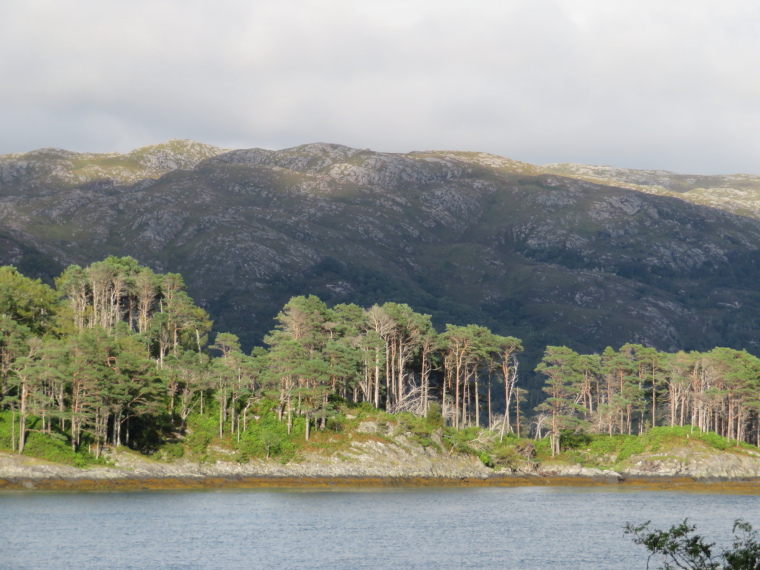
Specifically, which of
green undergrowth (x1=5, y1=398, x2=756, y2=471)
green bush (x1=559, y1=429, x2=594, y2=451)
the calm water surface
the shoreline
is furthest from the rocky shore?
green bush (x1=559, y1=429, x2=594, y2=451)

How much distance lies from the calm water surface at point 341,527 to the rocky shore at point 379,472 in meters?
4.20

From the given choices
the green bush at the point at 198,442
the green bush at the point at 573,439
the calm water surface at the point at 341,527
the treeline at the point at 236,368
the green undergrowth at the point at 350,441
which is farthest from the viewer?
the green bush at the point at 573,439

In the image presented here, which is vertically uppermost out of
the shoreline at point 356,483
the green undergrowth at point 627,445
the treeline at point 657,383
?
the treeline at point 657,383

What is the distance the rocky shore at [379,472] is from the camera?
340 feet

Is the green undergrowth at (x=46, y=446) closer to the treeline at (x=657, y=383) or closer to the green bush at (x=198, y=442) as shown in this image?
the green bush at (x=198, y=442)

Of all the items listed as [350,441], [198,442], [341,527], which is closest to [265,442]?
[198,442]

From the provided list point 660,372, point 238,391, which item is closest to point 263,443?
point 238,391

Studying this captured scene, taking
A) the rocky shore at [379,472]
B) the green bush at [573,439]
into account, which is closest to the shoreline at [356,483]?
the rocky shore at [379,472]

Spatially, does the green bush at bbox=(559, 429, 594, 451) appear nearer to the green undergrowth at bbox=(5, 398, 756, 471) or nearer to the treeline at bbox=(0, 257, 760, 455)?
the green undergrowth at bbox=(5, 398, 756, 471)

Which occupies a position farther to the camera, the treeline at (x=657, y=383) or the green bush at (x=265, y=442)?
the treeline at (x=657, y=383)

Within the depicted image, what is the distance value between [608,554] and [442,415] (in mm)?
72146

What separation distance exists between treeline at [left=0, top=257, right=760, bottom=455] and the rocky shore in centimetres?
507

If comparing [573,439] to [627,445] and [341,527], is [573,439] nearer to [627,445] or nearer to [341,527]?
[627,445]

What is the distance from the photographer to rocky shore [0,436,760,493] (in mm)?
103531
